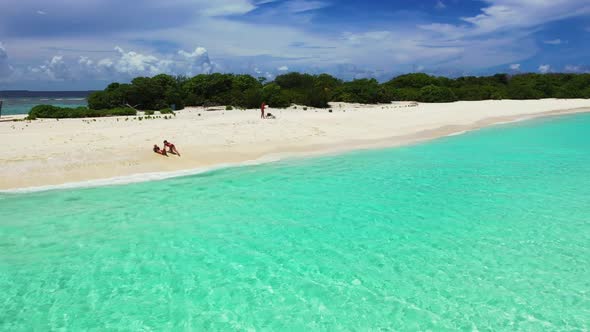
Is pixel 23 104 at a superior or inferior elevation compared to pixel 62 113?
superior

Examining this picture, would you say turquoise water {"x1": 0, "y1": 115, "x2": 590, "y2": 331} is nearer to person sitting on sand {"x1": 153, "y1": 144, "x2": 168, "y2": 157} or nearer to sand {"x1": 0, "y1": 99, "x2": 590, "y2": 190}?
sand {"x1": 0, "y1": 99, "x2": 590, "y2": 190}

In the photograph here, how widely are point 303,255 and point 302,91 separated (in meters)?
43.3

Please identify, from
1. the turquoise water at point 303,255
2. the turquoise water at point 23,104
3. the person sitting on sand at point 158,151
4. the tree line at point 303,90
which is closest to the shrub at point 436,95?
the tree line at point 303,90

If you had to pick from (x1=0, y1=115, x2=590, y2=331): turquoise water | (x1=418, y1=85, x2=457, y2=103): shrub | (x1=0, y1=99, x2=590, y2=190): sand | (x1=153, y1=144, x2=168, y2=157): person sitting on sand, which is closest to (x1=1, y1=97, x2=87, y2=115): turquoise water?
(x1=0, y1=99, x2=590, y2=190): sand

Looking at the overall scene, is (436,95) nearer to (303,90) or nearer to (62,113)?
(303,90)

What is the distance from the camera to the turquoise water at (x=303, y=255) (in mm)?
6680

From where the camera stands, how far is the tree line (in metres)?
41.6

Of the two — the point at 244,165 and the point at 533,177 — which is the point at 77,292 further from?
the point at 533,177

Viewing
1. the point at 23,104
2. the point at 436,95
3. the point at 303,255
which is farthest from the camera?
the point at 23,104

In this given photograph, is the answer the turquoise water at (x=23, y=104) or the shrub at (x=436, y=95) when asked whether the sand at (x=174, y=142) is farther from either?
the turquoise water at (x=23, y=104)

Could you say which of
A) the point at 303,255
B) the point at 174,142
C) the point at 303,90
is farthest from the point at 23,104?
the point at 303,255

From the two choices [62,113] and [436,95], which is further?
[436,95]

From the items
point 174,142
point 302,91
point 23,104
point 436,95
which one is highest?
point 302,91

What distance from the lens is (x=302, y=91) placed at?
167ft
